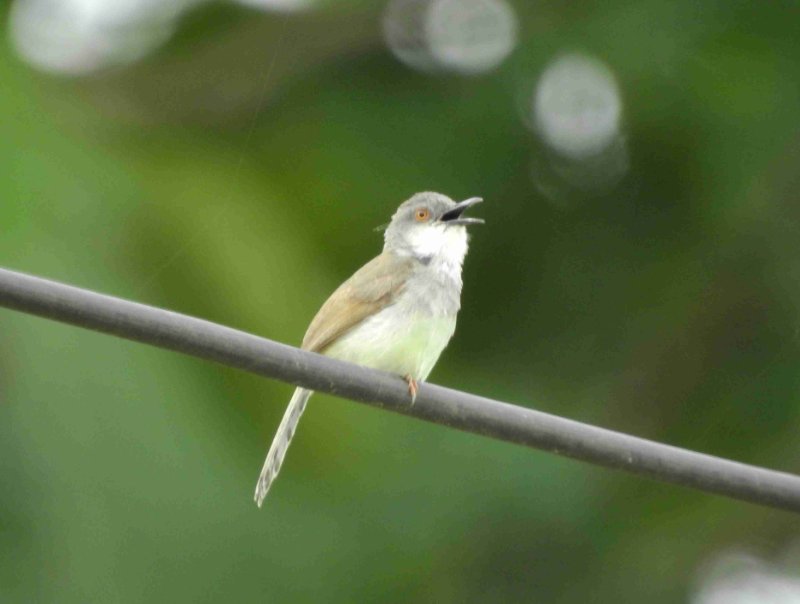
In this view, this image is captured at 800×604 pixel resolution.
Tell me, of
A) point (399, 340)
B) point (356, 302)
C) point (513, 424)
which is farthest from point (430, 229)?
point (513, 424)

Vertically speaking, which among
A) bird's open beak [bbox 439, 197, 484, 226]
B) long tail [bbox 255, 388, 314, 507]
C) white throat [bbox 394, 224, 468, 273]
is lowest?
long tail [bbox 255, 388, 314, 507]

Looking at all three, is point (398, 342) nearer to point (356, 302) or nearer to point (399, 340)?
point (399, 340)

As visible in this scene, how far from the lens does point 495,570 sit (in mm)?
8289

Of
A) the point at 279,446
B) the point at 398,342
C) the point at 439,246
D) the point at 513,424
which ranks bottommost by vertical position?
the point at 279,446

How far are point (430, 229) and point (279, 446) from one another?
1.33 meters

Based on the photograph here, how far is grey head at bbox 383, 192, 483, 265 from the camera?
21.8ft

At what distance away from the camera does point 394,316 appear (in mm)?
6211

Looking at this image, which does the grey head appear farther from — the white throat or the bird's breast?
the bird's breast

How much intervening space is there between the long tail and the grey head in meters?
0.84

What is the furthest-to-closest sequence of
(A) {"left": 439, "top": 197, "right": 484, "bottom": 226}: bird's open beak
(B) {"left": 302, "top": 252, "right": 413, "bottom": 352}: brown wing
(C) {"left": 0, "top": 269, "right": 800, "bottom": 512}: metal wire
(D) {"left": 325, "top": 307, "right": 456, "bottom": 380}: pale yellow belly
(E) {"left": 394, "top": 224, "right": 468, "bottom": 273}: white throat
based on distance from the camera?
(A) {"left": 439, "top": 197, "right": 484, "bottom": 226}: bird's open beak → (E) {"left": 394, "top": 224, "right": 468, "bottom": 273}: white throat → (B) {"left": 302, "top": 252, "right": 413, "bottom": 352}: brown wing → (D) {"left": 325, "top": 307, "right": 456, "bottom": 380}: pale yellow belly → (C) {"left": 0, "top": 269, "right": 800, "bottom": 512}: metal wire

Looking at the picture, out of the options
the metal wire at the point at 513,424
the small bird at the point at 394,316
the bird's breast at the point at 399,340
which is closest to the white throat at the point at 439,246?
the small bird at the point at 394,316

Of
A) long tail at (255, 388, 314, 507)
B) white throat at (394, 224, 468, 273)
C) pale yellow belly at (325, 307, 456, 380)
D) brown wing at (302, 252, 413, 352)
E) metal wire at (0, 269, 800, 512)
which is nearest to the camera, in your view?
metal wire at (0, 269, 800, 512)

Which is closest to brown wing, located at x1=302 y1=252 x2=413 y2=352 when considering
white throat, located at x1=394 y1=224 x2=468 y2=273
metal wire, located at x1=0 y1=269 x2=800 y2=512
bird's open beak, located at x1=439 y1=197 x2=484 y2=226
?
white throat, located at x1=394 y1=224 x2=468 y2=273

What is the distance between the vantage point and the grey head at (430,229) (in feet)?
21.8
